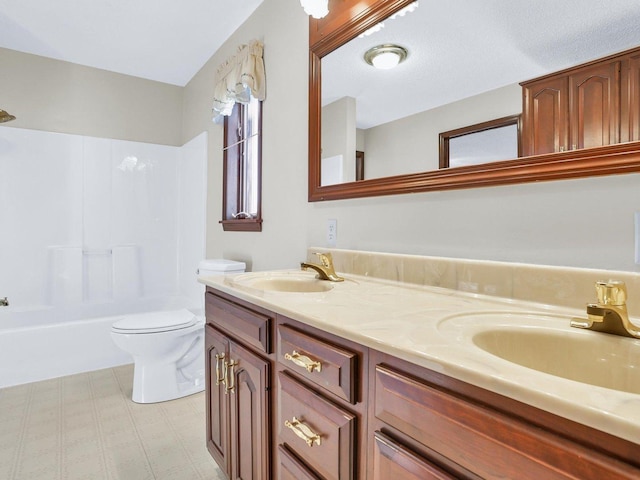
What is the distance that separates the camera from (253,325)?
116 centimetres

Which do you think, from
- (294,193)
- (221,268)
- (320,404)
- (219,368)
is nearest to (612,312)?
Result: (320,404)

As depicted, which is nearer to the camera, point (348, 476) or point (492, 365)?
point (492, 365)

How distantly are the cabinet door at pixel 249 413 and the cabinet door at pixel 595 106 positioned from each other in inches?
41.1

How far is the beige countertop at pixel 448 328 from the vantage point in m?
0.44

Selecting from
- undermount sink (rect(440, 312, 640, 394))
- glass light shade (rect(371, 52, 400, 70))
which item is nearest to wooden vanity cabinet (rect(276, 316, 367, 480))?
undermount sink (rect(440, 312, 640, 394))

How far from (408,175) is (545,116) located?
0.46 metres

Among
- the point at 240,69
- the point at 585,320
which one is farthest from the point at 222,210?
the point at 585,320

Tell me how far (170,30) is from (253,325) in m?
2.36

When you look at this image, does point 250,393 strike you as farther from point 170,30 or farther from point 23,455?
point 170,30

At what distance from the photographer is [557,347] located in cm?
77

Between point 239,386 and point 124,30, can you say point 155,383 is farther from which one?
point 124,30

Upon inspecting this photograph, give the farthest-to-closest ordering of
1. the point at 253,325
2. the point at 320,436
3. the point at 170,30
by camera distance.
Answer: the point at 170,30 < the point at 253,325 < the point at 320,436

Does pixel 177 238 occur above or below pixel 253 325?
above

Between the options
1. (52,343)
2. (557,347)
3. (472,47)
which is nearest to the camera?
(557,347)
